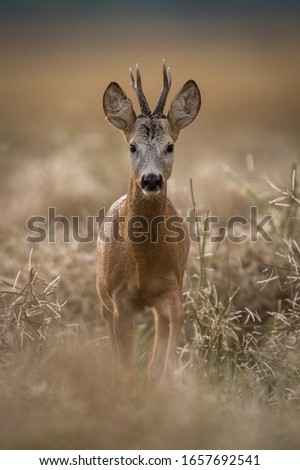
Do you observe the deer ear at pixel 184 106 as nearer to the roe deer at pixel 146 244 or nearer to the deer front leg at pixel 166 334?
the roe deer at pixel 146 244

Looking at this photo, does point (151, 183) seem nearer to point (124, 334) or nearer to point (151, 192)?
point (151, 192)

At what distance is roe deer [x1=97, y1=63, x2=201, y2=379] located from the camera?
10.5m

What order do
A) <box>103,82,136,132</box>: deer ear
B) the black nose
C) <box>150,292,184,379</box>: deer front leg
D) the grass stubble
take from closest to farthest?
the grass stubble < the black nose < <box>150,292,184,379</box>: deer front leg < <box>103,82,136,132</box>: deer ear

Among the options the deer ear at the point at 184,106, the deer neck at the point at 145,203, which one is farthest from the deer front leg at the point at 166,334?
the deer ear at the point at 184,106

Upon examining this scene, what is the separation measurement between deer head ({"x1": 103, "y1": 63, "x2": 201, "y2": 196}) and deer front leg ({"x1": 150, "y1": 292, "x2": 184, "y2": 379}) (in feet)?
3.55

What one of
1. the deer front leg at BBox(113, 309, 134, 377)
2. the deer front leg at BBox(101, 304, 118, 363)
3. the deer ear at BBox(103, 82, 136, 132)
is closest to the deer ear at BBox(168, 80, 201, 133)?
the deer ear at BBox(103, 82, 136, 132)

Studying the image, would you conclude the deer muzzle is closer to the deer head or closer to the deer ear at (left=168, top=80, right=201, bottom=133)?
the deer head

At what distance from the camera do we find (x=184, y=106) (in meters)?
10.8

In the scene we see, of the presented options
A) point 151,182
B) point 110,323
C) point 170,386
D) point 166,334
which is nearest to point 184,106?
point 151,182

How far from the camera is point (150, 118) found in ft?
34.6

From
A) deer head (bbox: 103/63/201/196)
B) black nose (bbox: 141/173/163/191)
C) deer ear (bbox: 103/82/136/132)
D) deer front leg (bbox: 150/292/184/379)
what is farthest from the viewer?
deer ear (bbox: 103/82/136/132)

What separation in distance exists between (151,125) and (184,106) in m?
0.51

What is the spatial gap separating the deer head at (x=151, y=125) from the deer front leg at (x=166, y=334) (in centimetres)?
108

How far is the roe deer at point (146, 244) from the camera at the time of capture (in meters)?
10.5
